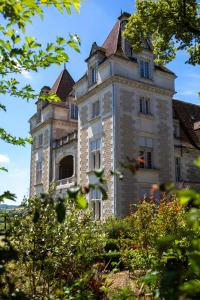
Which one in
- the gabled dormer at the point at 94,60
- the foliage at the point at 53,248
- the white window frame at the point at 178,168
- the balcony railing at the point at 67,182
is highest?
the gabled dormer at the point at 94,60

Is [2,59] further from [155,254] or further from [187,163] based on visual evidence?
[187,163]

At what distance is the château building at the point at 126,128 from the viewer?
64.3 feet

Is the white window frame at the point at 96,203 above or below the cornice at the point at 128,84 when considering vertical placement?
below

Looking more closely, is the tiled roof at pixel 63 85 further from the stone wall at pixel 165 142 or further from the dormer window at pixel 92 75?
the stone wall at pixel 165 142

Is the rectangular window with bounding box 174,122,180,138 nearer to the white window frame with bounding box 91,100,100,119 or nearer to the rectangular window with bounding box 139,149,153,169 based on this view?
the rectangular window with bounding box 139,149,153,169

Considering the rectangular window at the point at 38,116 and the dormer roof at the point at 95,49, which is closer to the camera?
the dormer roof at the point at 95,49

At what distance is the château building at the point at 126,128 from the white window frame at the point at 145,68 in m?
0.07

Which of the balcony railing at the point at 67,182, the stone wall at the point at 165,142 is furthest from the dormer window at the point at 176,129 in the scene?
Result: the balcony railing at the point at 67,182

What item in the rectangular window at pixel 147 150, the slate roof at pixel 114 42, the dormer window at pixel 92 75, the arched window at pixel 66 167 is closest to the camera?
the rectangular window at pixel 147 150

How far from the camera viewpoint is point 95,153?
21.6 m

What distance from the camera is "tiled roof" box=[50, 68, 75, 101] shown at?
102 feet

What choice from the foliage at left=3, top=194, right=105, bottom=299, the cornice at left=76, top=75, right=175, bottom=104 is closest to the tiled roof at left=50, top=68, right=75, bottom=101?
the cornice at left=76, top=75, right=175, bottom=104

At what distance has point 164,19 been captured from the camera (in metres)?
16.1

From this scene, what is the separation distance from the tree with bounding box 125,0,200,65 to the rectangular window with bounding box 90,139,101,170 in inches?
255
